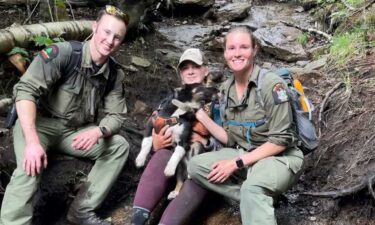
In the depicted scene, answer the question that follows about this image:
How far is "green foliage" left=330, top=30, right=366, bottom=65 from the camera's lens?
6.61m

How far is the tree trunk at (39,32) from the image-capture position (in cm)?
567

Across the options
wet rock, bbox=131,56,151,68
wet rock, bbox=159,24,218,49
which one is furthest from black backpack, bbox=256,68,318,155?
wet rock, bbox=159,24,218,49

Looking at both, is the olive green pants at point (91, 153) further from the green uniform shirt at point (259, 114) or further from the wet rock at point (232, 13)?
the wet rock at point (232, 13)

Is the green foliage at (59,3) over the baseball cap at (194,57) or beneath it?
beneath

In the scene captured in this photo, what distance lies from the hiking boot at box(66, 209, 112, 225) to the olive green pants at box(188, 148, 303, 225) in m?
1.18

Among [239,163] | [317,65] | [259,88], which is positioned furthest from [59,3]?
[239,163]

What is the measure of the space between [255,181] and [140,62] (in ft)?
14.5

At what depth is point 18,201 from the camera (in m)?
4.00

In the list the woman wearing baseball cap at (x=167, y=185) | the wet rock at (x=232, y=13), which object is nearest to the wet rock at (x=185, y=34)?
the wet rock at (x=232, y=13)

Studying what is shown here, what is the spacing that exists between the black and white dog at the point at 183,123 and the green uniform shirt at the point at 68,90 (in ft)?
1.83

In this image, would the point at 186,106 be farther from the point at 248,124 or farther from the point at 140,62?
the point at 140,62

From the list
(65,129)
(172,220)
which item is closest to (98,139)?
(65,129)

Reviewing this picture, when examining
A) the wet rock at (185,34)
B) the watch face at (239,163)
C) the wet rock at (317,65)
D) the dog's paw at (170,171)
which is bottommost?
the wet rock at (185,34)

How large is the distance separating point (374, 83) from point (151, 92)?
338 cm
